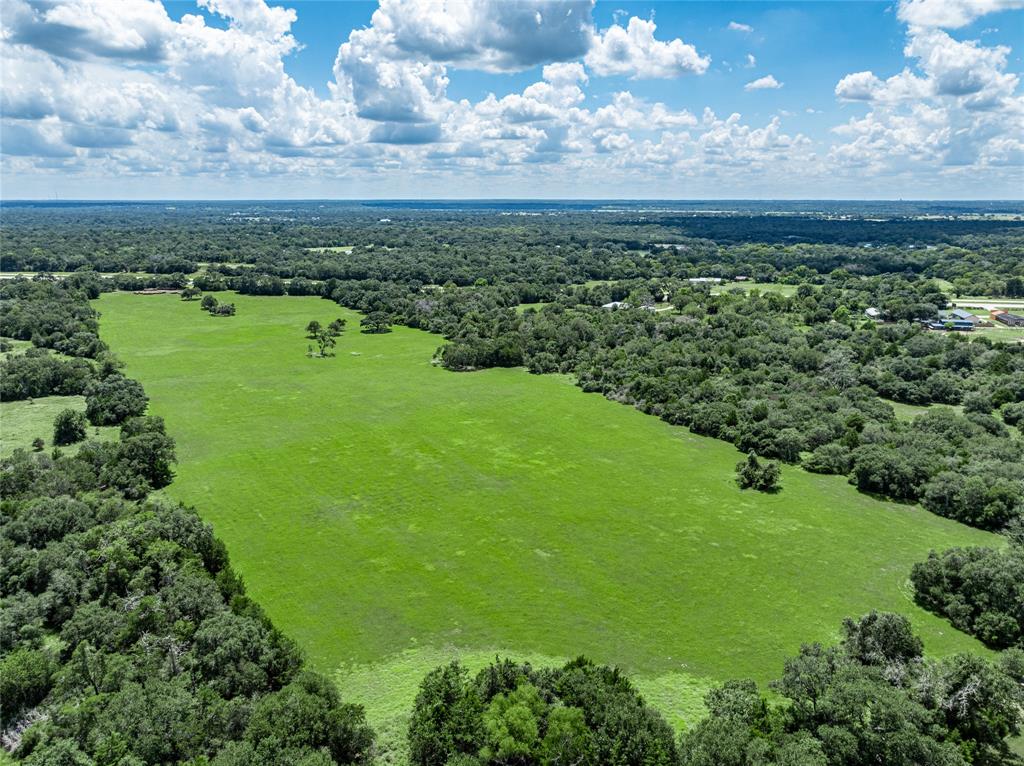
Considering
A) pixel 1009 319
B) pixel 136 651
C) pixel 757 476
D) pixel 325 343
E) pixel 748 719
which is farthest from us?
pixel 1009 319

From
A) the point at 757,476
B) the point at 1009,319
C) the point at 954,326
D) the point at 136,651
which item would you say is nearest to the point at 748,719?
the point at 136,651

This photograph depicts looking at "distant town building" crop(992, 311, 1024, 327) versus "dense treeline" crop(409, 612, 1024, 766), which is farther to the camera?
"distant town building" crop(992, 311, 1024, 327)

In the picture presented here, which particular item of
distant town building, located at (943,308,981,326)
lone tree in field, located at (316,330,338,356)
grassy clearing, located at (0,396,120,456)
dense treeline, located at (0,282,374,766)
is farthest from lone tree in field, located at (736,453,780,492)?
distant town building, located at (943,308,981,326)

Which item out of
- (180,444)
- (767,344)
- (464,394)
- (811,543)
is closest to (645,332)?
(767,344)

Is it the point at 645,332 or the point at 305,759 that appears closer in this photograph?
the point at 305,759

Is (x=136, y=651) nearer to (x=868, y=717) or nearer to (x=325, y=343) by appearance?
(x=868, y=717)

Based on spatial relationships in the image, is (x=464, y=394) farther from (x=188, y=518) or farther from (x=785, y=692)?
(x=785, y=692)

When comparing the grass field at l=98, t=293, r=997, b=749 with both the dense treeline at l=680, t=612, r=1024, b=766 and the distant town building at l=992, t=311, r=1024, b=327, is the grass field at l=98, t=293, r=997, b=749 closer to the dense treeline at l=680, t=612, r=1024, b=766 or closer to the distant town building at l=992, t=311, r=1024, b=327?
the dense treeline at l=680, t=612, r=1024, b=766
